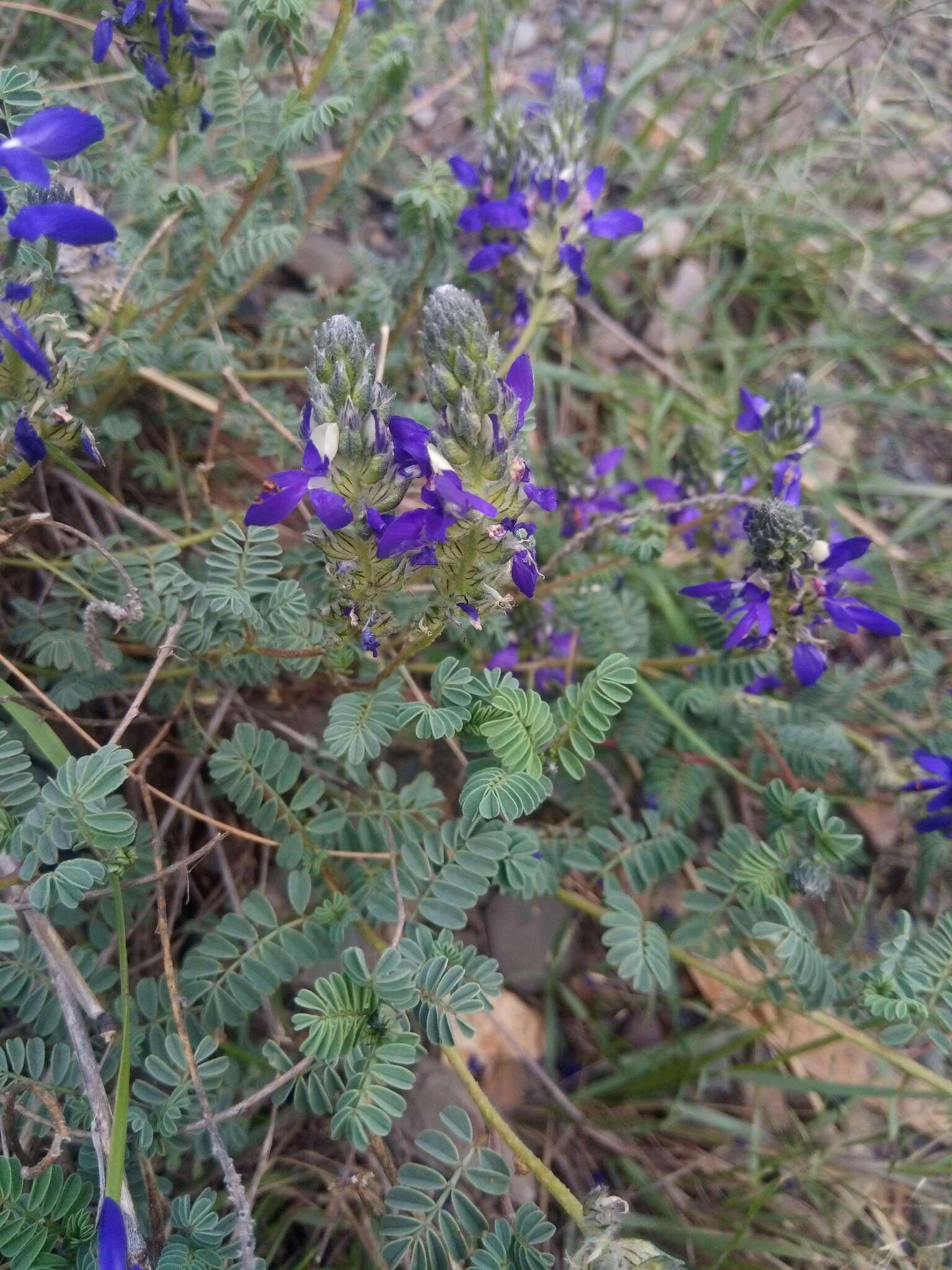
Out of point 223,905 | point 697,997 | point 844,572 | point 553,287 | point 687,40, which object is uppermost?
point 687,40

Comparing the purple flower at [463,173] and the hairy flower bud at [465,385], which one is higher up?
the purple flower at [463,173]

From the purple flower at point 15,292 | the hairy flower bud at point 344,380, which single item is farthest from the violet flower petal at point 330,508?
the purple flower at point 15,292

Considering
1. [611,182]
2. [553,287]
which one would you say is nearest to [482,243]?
[553,287]

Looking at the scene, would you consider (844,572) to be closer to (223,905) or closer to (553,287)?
(553,287)

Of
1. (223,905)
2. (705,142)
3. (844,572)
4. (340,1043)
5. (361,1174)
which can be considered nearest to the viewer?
(340,1043)

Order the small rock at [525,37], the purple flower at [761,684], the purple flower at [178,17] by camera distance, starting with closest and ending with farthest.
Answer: the purple flower at [178,17]
the purple flower at [761,684]
the small rock at [525,37]

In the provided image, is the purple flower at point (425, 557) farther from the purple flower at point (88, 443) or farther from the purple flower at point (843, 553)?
the purple flower at point (843, 553)

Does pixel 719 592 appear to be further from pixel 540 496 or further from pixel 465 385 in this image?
pixel 465 385
